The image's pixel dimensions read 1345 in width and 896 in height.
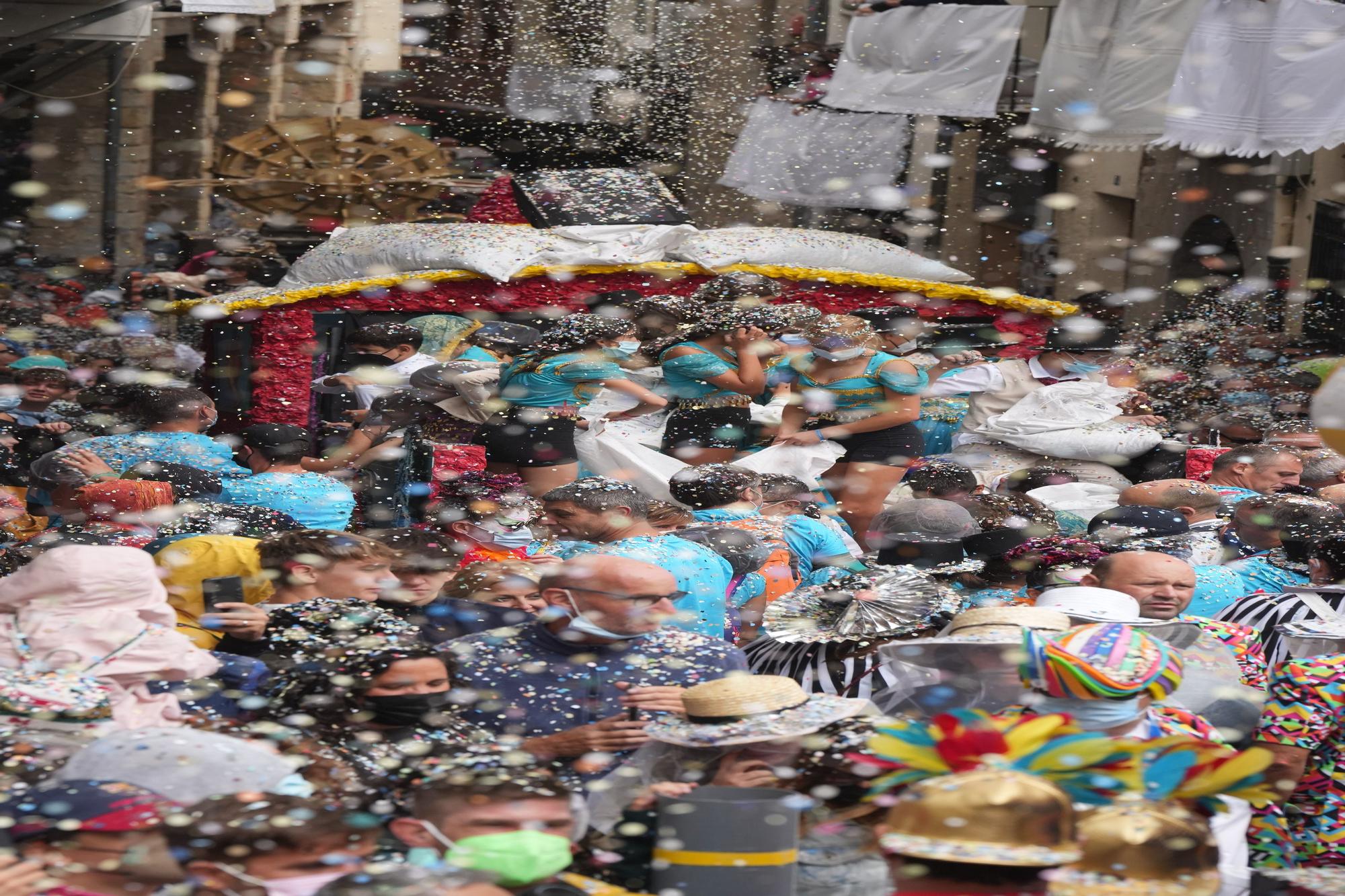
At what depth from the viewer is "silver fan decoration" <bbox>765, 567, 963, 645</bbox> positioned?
330 centimetres

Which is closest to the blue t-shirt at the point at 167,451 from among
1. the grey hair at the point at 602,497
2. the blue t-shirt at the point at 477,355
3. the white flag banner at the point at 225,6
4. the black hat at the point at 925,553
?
the grey hair at the point at 602,497

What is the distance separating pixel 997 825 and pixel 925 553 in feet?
6.41

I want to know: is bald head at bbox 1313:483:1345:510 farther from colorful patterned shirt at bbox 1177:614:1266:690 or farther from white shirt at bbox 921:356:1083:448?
white shirt at bbox 921:356:1083:448

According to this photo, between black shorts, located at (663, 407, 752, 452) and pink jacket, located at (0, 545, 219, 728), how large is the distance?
9.47 ft

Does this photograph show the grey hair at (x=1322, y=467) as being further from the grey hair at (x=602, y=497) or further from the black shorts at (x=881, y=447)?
the grey hair at (x=602, y=497)

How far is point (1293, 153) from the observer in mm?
9953

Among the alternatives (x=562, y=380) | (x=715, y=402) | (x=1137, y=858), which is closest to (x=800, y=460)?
(x=715, y=402)

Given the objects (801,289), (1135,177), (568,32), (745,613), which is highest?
(568,32)

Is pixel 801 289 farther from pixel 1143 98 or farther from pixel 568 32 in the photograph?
pixel 568 32

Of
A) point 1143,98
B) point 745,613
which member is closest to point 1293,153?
point 1143,98

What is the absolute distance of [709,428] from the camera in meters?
5.73

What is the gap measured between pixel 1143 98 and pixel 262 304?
477cm

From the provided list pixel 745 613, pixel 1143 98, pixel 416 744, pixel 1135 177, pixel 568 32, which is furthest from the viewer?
pixel 568 32

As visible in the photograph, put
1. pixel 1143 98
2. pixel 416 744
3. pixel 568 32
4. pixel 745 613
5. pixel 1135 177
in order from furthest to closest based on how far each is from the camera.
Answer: pixel 568 32, pixel 1135 177, pixel 1143 98, pixel 745 613, pixel 416 744
